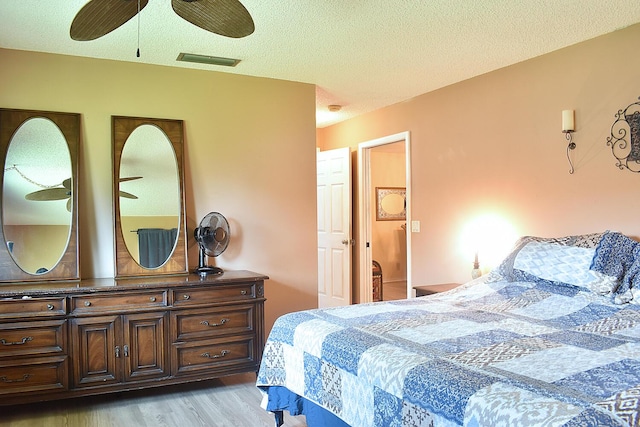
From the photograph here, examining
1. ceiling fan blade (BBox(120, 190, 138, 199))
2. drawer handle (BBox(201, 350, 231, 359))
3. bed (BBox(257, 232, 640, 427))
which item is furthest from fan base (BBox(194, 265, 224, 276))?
bed (BBox(257, 232, 640, 427))

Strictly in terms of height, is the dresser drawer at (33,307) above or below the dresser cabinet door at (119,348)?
above

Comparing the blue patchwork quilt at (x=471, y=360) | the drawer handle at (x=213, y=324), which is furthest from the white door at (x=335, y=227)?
the blue patchwork quilt at (x=471, y=360)

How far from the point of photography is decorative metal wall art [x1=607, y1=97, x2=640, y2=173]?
3.20 m

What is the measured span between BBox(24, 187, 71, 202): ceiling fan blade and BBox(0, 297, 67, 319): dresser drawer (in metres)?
0.79

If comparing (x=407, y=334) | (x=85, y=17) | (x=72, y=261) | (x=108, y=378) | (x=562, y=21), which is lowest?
(x=108, y=378)

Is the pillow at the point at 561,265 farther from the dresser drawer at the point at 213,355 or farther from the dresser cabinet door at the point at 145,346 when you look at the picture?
the dresser cabinet door at the point at 145,346

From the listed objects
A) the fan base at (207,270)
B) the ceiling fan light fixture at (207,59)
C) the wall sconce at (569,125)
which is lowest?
the fan base at (207,270)

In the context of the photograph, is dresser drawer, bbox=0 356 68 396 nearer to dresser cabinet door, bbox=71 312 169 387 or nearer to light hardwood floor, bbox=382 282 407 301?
dresser cabinet door, bbox=71 312 169 387

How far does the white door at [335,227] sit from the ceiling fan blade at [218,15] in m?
3.47

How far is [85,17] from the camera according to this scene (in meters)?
2.23

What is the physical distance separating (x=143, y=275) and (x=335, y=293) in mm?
2734

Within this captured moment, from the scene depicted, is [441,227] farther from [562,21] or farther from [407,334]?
[407,334]

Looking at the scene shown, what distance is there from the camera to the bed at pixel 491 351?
1551 mm

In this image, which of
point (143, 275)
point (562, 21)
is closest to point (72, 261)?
point (143, 275)
